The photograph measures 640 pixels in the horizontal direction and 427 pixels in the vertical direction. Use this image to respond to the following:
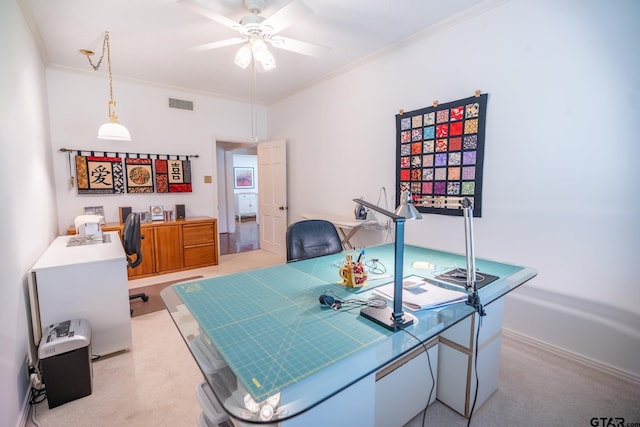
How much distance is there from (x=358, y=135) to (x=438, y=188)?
4.36 ft

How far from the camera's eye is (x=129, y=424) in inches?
63.6

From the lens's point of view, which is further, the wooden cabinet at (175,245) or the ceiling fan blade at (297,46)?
the wooden cabinet at (175,245)

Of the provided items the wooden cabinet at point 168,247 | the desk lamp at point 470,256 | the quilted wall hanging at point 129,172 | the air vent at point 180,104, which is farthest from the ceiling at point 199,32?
the wooden cabinet at point 168,247

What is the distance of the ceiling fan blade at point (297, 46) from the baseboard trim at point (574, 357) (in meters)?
2.89

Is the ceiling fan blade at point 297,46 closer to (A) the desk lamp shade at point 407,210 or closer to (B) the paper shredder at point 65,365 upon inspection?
(A) the desk lamp shade at point 407,210

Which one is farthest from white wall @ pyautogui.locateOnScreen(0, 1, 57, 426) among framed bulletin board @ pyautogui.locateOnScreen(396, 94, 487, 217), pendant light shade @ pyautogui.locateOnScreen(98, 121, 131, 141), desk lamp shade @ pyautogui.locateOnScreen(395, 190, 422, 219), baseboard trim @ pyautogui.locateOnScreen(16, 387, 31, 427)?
framed bulletin board @ pyautogui.locateOnScreen(396, 94, 487, 217)

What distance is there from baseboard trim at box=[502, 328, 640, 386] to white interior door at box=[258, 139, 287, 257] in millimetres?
3457

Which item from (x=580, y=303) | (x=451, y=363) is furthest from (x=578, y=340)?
(x=451, y=363)

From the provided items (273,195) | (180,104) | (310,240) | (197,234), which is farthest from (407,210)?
(180,104)

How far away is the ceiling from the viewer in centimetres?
239

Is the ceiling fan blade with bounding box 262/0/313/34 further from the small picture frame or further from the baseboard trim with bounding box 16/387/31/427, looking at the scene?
the small picture frame

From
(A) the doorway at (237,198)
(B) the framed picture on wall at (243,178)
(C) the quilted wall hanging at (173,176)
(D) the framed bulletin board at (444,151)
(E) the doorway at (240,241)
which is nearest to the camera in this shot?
(D) the framed bulletin board at (444,151)

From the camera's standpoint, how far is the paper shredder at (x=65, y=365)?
1.71 meters

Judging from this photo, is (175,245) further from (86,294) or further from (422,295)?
(422,295)
